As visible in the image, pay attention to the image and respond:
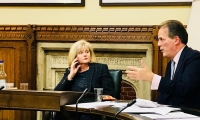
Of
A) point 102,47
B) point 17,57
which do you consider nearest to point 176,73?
point 102,47

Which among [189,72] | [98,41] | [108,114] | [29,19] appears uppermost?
[29,19]

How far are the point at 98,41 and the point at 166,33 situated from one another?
144 cm

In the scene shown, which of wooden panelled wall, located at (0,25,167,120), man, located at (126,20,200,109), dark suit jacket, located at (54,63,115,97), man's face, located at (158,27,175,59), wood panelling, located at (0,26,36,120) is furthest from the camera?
wood panelling, located at (0,26,36,120)

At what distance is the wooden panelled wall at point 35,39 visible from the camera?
3.80m

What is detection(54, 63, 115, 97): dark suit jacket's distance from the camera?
321 centimetres

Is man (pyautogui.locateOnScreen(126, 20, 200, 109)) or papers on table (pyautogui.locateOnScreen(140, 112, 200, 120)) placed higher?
man (pyautogui.locateOnScreen(126, 20, 200, 109))

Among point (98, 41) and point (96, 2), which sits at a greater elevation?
point (96, 2)

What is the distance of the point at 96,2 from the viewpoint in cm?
399

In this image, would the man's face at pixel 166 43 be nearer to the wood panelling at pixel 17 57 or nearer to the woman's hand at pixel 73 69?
the woman's hand at pixel 73 69

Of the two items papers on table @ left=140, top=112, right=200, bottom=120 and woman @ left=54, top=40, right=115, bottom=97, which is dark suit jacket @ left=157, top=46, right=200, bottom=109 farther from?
woman @ left=54, top=40, right=115, bottom=97

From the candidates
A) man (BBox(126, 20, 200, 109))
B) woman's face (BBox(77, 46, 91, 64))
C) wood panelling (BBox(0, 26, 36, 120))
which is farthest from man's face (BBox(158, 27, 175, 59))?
wood panelling (BBox(0, 26, 36, 120))

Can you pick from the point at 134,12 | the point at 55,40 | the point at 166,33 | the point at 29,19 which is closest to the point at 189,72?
the point at 166,33

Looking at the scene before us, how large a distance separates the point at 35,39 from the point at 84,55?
93 cm

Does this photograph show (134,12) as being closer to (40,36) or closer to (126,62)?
(126,62)
